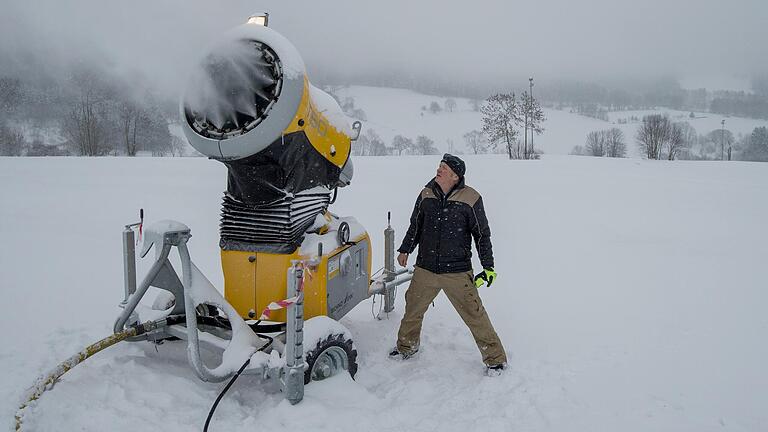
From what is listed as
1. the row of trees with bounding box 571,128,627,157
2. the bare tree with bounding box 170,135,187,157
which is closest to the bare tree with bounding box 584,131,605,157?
the row of trees with bounding box 571,128,627,157

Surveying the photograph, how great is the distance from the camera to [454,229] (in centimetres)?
471

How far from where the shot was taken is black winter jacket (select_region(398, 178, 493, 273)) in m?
4.69

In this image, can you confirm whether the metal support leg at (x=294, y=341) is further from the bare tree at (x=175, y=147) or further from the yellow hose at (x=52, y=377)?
the bare tree at (x=175, y=147)

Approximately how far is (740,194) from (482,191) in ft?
33.2

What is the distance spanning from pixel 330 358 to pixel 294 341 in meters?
0.82

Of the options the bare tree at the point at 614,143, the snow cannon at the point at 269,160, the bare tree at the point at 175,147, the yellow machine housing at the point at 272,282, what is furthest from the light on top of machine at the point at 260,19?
the bare tree at the point at 614,143

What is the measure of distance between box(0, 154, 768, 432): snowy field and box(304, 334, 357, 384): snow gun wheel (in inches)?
7.1

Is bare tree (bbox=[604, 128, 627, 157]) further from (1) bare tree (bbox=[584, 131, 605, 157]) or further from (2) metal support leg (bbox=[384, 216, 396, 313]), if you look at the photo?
(2) metal support leg (bbox=[384, 216, 396, 313])

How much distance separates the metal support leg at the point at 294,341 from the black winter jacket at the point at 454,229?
163cm

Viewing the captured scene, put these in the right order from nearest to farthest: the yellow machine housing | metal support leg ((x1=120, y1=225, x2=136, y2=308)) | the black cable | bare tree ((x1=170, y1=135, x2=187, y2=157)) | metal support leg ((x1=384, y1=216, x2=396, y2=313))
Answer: the black cable, the yellow machine housing, metal support leg ((x1=120, y1=225, x2=136, y2=308)), metal support leg ((x1=384, y1=216, x2=396, y2=313)), bare tree ((x1=170, y1=135, x2=187, y2=157))

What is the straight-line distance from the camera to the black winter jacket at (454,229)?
469 centimetres

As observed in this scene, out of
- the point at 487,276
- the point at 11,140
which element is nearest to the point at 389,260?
the point at 487,276

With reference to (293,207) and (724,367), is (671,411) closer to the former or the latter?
(724,367)

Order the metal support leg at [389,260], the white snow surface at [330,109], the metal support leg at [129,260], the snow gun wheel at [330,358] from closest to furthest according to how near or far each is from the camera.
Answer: the snow gun wheel at [330,358] < the white snow surface at [330,109] < the metal support leg at [129,260] < the metal support leg at [389,260]
